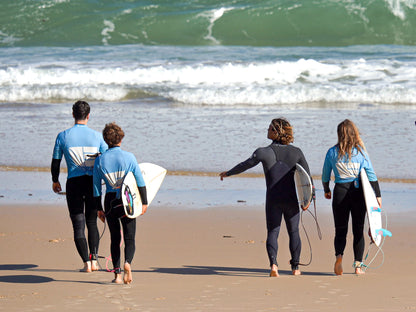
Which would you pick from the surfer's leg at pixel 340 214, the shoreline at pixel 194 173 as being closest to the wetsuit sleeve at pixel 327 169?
the surfer's leg at pixel 340 214

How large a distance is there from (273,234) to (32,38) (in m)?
23.3

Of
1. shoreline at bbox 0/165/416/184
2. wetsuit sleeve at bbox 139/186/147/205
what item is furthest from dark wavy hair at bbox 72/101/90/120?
shoreline at bbox 0/165/416/184

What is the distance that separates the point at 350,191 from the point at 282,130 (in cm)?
71

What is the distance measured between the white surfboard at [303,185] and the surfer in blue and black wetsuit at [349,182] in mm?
220

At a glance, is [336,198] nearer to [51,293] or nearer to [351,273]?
[351,273]

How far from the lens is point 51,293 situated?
488 centimetres

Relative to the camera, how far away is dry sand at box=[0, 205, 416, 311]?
458 cm

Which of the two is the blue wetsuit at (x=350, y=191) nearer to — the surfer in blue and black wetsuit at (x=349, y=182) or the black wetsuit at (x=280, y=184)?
the surfer in blue and black wetsuit at (x=349, y=182)

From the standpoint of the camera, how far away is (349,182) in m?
5.45

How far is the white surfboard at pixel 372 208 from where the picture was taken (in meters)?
5.32

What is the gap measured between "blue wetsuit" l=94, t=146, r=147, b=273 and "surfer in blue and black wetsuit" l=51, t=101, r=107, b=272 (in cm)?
30

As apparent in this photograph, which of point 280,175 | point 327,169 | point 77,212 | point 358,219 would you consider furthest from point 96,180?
point 358,219

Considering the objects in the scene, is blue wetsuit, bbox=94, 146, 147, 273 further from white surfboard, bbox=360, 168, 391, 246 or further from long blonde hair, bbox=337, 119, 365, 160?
white surfboard, bbox=360, 168, 391, 246

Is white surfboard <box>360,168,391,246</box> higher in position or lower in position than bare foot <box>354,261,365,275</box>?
higher
